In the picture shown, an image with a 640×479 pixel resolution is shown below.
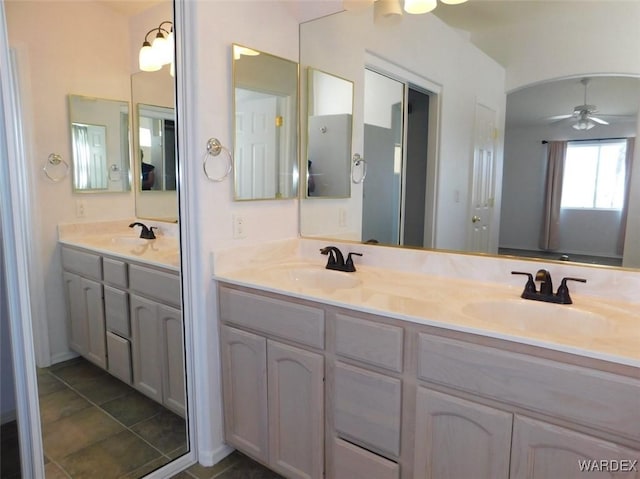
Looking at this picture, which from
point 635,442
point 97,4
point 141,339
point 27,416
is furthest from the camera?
point 141,339

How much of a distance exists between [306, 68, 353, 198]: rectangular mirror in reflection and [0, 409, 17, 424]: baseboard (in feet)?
5.07

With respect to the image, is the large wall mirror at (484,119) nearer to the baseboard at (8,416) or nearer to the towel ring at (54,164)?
the towel ring at (54,164)

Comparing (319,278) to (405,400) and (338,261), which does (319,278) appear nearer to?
(338,261)

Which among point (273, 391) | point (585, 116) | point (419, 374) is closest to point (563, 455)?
point (419, 374)

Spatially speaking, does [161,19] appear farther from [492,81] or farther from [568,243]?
[568,243]

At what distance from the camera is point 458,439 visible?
1217mm

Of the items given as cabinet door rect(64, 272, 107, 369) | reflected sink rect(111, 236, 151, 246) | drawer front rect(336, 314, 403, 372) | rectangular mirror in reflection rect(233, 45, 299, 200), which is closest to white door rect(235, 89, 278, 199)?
rectangular mirror in reflection rect(233, 45, 299, 200)

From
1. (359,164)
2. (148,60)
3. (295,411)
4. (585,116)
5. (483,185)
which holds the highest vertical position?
(148,60)

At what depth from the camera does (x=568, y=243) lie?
152cm

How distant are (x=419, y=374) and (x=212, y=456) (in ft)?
3.77

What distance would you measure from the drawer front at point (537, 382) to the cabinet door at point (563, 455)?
0.05 m

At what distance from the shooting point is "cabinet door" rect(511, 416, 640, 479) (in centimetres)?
98

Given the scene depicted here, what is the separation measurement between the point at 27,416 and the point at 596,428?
67.2 inches

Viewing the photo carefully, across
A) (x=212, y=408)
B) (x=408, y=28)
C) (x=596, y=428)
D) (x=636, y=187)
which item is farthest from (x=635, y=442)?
(x=408, y=28)
